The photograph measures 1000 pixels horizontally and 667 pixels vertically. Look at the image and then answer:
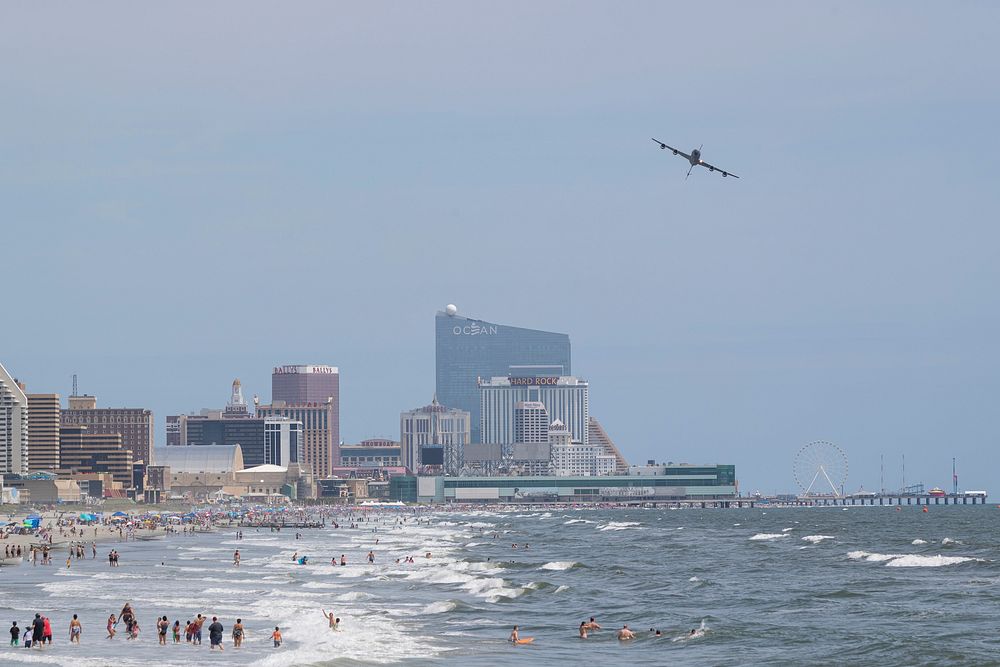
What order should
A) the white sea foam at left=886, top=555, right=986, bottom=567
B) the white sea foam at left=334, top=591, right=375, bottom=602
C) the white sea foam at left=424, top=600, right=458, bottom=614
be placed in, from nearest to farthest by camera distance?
the white sea foam at left=424, top=600, right=458, bottom=614
the white sea foam at left=334, top=591, right=375, bottom=602
the white sea foam at left=886, top=555, right=986, bottom=567

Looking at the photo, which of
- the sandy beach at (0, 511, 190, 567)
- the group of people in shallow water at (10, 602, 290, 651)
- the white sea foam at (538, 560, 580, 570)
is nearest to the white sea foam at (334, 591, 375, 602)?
the group of people in shallow water at (10, 602, 290, 651)

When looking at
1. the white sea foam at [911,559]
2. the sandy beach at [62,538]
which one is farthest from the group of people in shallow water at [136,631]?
the sandy beach at [62,538]

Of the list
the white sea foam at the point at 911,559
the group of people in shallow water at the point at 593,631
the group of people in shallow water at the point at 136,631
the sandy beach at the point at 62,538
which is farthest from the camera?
the sandy beach at the point at 62,538

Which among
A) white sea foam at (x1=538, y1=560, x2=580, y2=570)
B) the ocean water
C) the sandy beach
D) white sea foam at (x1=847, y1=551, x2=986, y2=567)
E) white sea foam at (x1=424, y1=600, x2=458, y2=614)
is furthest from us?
the sandy beach

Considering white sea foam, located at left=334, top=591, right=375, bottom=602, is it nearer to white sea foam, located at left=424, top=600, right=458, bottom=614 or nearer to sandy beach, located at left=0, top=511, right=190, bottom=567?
white sea foam, located at left=424, top=600, right=458, bottom=614

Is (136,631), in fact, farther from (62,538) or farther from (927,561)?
(62,538)

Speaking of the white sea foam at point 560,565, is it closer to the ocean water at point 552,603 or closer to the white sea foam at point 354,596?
the ocean water at point 552,603

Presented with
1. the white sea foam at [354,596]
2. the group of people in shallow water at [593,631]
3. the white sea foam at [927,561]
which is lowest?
the group of people in shallow water at [593,631]

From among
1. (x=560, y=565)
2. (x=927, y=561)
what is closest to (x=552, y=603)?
(x=560, y=565)
